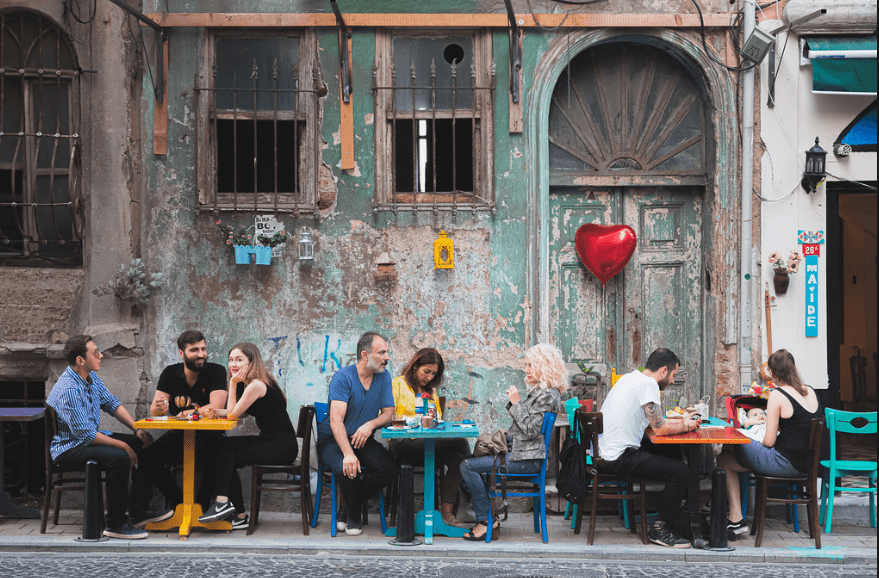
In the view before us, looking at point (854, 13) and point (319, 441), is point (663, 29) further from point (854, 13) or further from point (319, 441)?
point (319, 441)

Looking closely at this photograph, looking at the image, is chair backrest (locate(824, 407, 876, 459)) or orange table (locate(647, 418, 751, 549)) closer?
orange table (locate(647, 418, 751, 549))

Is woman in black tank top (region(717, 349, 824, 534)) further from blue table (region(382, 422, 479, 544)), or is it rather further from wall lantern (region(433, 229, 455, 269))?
wall lantern (region(433, 229, 455, 269))

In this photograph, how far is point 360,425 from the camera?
7.13m

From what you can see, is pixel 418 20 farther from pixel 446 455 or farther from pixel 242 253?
pixel 446 455

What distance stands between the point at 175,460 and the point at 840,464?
550 cm

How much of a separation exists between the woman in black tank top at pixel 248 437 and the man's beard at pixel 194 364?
359 millimetres

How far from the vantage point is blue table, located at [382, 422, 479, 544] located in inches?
267

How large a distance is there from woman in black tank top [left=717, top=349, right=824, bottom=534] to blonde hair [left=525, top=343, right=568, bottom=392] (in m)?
1.54

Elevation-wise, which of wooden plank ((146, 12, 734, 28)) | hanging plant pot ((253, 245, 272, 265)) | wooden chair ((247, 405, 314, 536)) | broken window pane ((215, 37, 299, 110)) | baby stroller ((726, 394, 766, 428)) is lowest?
wooden chair ((247, 405, 314, 536))

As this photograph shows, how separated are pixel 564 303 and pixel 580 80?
224cm

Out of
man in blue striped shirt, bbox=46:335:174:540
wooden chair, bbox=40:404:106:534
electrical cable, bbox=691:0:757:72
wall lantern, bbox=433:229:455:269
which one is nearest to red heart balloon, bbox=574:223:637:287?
wall lantern, bbox=433:229:455:269

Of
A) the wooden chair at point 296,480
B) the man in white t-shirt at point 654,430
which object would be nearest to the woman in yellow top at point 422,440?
the wooden chair at point 296,480

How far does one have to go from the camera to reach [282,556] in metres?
6.59

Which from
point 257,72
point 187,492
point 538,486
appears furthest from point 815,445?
point 257,72
